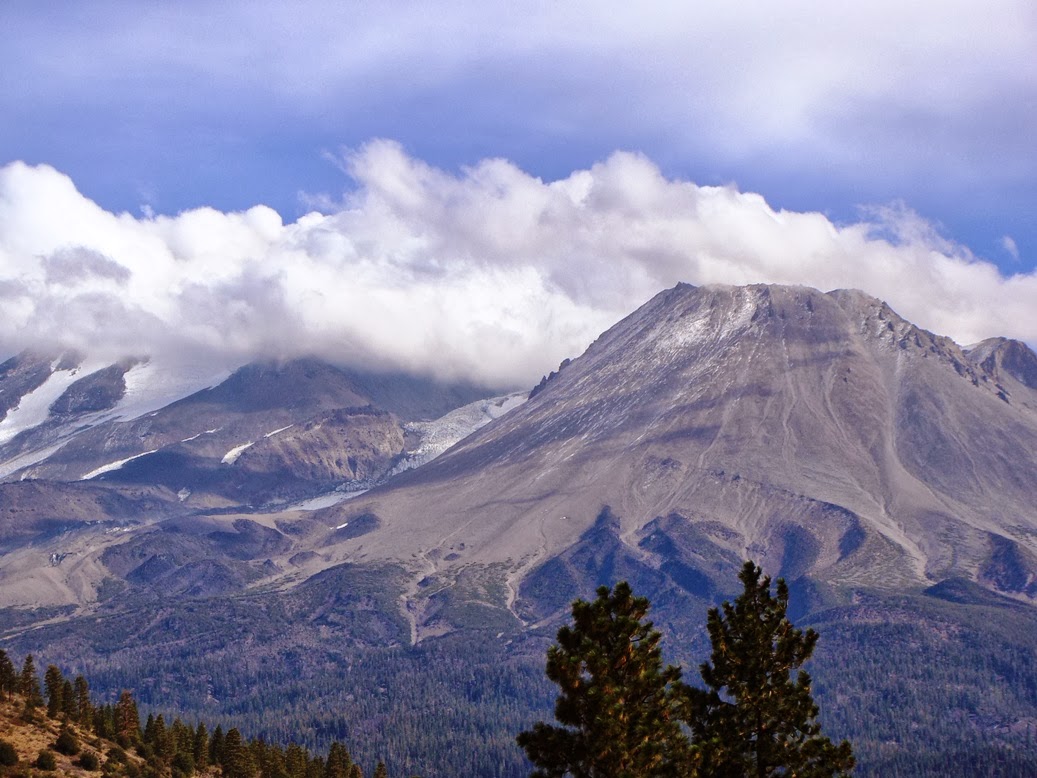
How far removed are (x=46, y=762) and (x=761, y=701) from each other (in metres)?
47.7

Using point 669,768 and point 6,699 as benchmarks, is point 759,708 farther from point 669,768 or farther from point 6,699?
point 6,699

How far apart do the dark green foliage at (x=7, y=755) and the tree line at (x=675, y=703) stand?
40721 millimetres

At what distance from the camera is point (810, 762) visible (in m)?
59.2

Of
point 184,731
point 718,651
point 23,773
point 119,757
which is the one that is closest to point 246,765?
point 184,731

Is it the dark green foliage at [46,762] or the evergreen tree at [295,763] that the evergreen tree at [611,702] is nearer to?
the dark green foliage at [46,762]

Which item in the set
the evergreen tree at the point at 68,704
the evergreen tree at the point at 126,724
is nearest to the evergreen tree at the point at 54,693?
the evergreen tree at the point at 68,704

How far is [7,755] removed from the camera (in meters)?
84.6

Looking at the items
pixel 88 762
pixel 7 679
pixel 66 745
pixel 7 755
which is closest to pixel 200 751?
pixel 7 679

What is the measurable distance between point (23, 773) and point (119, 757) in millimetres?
16027

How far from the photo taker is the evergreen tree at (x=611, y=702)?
54.3 meters

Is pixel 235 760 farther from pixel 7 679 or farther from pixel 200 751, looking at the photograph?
pixel 7 679

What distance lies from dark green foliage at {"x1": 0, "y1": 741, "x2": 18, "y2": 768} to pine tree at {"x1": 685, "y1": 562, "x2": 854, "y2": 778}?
145ft

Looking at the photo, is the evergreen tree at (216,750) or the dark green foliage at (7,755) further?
the evergreen tree at (216,750)

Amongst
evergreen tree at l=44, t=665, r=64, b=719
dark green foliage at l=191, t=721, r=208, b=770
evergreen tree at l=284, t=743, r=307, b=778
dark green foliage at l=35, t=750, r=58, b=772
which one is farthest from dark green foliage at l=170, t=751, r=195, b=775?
dark green foliage at l=35, t=750, r=58, b=772
